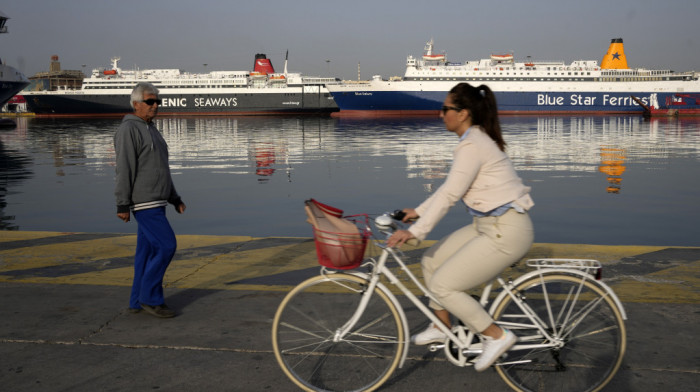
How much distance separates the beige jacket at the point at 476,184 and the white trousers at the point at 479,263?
0.26 ft

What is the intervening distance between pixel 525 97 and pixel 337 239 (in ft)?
272

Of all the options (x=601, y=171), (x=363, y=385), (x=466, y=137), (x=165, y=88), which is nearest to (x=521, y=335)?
(x=363, y=385)

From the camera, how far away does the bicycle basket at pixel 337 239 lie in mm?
2678

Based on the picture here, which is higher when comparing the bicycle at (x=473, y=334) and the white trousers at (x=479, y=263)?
the white trousers at (x=479, y=263)

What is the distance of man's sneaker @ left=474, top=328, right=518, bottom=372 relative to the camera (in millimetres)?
2873

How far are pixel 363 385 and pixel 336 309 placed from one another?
0.51m

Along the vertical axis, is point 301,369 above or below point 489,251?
below

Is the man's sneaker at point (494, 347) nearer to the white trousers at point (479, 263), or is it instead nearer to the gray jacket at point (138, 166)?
the white trousers at point (479, 263)

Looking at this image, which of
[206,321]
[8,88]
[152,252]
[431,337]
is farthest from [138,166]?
[8,88]

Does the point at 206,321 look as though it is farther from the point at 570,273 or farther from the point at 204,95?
the point at 204,95

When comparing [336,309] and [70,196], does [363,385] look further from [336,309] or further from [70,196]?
[70,196]

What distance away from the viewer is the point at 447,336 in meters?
3.02

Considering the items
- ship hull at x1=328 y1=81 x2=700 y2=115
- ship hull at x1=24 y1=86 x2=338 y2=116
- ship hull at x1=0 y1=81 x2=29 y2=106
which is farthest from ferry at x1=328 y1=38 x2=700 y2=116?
ship hull at x1=0 y1=81 x2=29 y2=106

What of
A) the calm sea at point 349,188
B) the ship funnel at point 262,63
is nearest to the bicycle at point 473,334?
the calm sea at point 349,188
